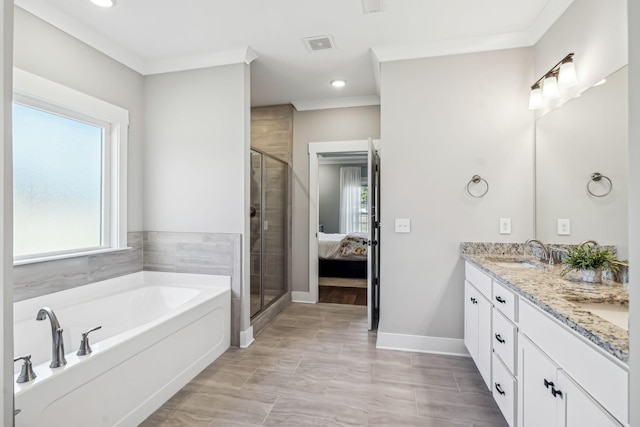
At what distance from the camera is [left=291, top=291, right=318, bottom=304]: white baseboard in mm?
4169

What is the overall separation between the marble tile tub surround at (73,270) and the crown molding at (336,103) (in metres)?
2.52

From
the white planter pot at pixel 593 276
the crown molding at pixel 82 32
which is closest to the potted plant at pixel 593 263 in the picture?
the white planter pot at pixel 593 276

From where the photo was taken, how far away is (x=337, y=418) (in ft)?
6.07

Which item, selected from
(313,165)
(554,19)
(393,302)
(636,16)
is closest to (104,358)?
(393,302)

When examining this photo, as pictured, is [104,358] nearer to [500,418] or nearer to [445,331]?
[500,418]

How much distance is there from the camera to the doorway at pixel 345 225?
330cm

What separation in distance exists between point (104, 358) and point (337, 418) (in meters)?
1.33

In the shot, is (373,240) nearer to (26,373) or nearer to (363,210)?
(26,373)

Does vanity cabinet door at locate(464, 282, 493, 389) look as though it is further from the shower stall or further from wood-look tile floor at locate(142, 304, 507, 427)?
the shower stall

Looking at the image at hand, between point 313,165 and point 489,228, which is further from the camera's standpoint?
point 313,165

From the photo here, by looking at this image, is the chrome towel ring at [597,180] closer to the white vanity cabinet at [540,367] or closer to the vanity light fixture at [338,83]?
the white vanity cabinet at [540,367]

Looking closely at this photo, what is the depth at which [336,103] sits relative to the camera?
4055 millimetres

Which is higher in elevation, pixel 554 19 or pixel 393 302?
pixel 554 19

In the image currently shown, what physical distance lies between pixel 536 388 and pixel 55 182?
323cm
